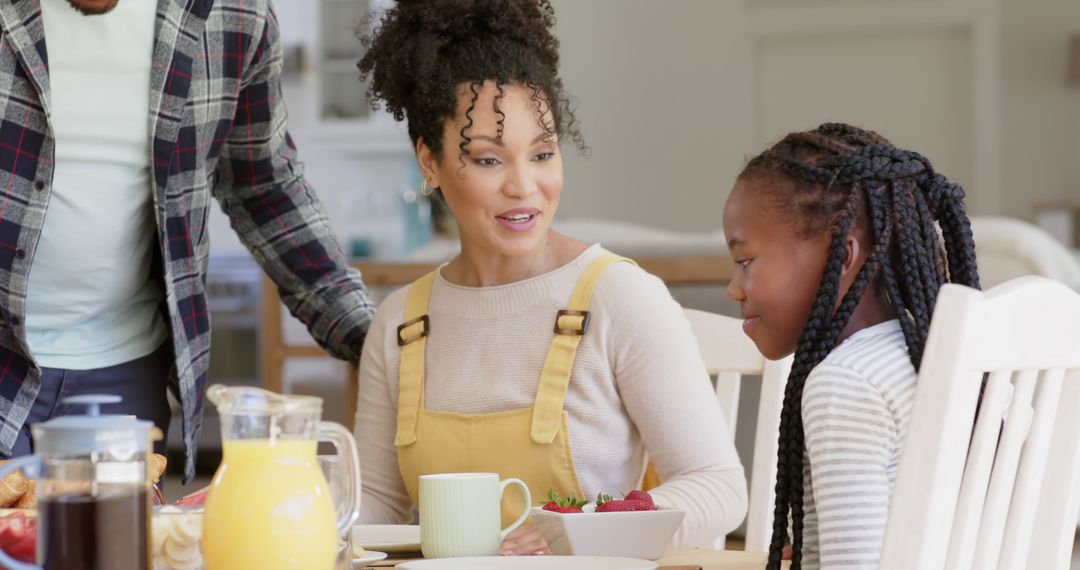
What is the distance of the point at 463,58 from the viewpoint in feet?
5.37

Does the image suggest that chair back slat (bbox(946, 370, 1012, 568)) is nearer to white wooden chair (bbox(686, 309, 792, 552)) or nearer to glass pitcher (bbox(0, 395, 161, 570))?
glass pitcher (bbox(0, 395, 161, 570))

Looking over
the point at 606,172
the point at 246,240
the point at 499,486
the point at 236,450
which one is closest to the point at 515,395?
the point at 499,486

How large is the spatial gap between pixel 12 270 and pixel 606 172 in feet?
20.9

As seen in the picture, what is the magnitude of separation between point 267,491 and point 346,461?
0.22ft

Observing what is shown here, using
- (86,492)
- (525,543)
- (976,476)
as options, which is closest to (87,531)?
(86,492)

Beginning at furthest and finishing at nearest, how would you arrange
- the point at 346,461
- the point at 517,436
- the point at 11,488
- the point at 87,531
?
the point at 517,436
the point at 11,488
the point at 346,461
the point at 87,531

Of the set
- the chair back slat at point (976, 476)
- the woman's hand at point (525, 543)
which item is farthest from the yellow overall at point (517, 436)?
the chair back slat at point (976, 476)

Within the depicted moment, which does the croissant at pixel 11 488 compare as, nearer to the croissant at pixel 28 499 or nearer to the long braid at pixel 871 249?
the croissant at pixel 28 499

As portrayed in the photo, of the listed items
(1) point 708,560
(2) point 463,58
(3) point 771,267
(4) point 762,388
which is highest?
(2) point 463,58

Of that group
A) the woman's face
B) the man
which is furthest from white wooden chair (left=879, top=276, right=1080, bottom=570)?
the man

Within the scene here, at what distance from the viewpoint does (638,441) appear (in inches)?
63.5

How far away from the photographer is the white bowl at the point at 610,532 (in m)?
1.09

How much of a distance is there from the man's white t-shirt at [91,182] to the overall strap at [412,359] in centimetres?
37

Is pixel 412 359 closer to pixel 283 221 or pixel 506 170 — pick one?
pixel 506 170
